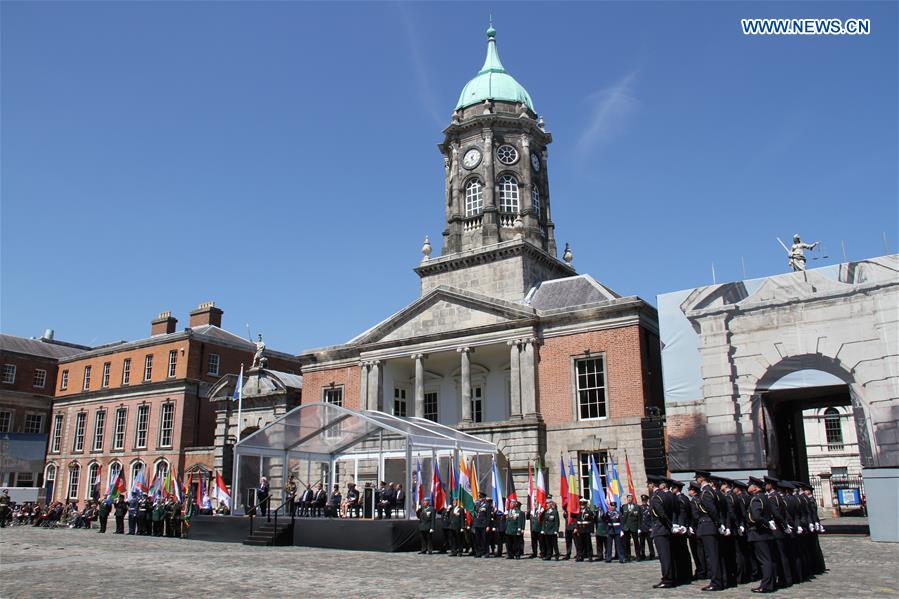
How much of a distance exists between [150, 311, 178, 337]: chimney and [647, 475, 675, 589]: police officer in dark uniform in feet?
142

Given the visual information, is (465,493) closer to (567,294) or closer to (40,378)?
(567,294)

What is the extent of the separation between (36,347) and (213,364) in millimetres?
20761

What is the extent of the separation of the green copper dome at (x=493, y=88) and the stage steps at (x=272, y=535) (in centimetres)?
2633

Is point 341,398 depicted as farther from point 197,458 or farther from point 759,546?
point 759,546

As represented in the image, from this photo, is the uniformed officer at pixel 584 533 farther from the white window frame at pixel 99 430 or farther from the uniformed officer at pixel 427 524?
the white window frame at pixel 99 430

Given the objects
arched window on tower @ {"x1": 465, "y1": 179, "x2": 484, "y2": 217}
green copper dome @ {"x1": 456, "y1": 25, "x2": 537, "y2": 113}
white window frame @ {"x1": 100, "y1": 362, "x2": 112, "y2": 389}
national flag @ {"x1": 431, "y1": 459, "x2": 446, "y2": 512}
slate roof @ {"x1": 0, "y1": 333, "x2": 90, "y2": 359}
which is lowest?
national flag @ {"x1": 431, "y1": 459, "x2": 446, "y2": 512}

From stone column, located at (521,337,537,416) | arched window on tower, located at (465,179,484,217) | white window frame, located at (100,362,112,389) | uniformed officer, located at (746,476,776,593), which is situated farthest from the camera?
white window frame, located at (100,362,112,389)

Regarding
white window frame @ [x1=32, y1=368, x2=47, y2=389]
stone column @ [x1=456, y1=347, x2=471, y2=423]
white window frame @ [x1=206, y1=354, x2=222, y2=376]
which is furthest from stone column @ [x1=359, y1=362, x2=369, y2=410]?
white window frame @ [x1=32, y1=368, x2=47, y2=389]

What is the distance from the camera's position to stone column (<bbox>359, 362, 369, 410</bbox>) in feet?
114

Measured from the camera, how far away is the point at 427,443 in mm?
23625

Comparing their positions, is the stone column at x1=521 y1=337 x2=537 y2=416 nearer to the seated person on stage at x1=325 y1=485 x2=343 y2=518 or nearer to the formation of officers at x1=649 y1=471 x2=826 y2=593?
the seated person on stage at x1=325 y1=485 x2=343 y2=518

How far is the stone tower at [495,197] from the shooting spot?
→ 37094 mm

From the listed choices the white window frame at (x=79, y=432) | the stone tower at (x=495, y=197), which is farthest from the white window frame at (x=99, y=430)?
the stone tower at (x=495, y=197)

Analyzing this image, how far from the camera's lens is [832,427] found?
5069 centimetres
